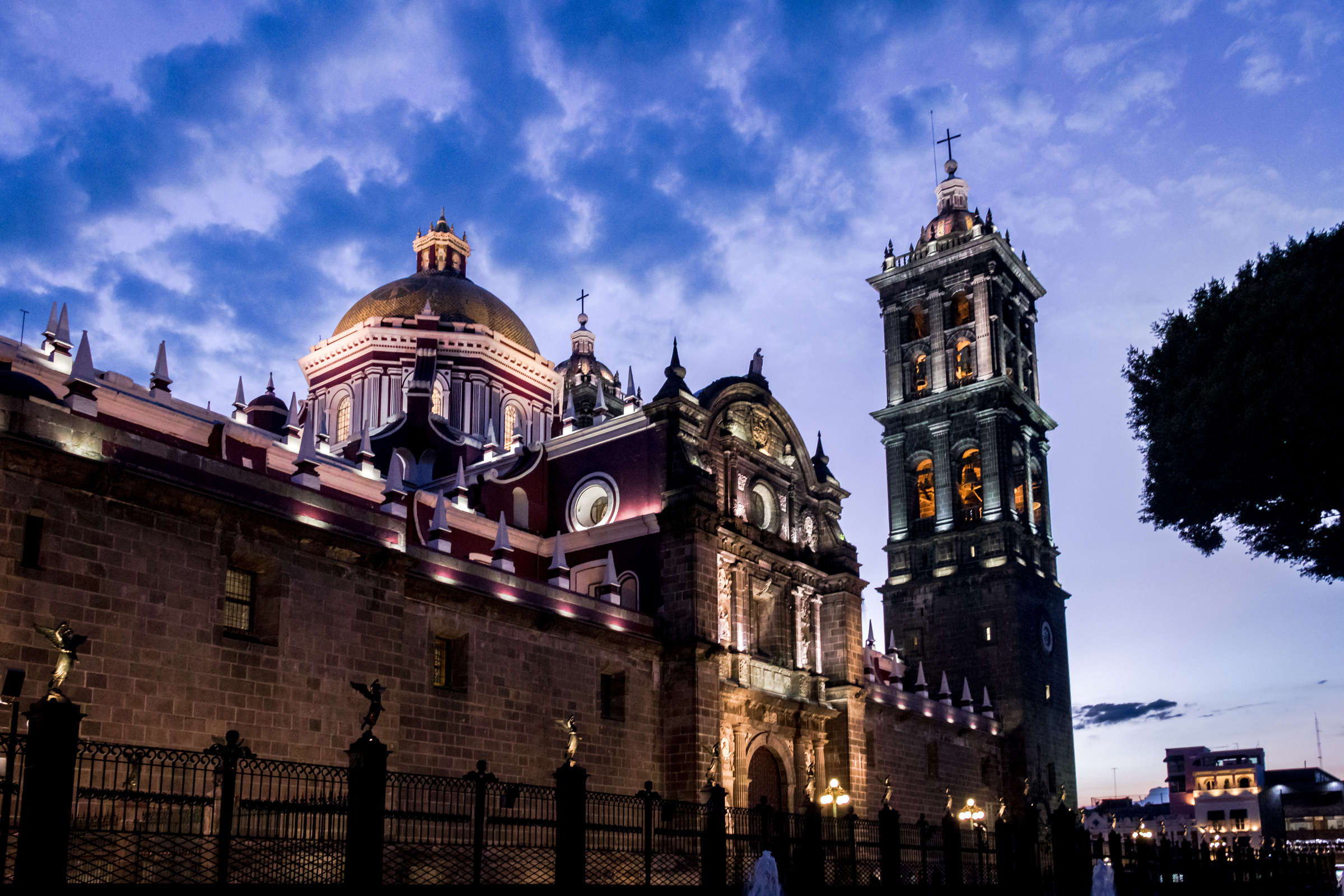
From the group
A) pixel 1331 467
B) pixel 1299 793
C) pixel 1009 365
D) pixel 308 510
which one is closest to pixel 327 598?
pixel 308 510

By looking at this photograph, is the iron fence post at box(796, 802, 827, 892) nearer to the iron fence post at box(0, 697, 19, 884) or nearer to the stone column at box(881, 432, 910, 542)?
the iron fence post at box(0, 697, 19, 884)

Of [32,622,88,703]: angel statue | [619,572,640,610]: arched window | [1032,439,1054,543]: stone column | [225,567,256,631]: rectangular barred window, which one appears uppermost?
[1032,439,1054,543]: stone column

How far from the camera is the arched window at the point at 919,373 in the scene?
56.5 metres

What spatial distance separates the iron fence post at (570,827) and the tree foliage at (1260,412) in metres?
20.0

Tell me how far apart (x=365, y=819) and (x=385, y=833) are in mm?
7843

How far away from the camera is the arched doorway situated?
1309 inches

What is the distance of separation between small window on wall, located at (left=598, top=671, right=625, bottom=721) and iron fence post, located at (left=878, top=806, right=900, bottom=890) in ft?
33.5

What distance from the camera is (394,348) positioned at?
149 feet

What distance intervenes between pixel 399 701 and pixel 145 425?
9.46 meters

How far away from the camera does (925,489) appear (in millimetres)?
55000

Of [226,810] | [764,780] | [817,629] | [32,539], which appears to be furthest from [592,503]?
[226,810]

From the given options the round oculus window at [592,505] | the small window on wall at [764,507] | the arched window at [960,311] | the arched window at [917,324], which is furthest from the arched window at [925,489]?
the round oculus window at [592,505]

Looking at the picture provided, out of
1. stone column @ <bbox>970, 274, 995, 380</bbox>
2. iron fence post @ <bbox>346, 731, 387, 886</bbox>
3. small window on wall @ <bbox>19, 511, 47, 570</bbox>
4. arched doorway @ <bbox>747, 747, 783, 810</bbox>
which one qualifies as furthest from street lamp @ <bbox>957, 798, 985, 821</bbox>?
small window on wall @ <bbox>19, 511, 47, 570</bbox>

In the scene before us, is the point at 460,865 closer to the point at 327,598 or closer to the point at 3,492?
the point at 327,598
